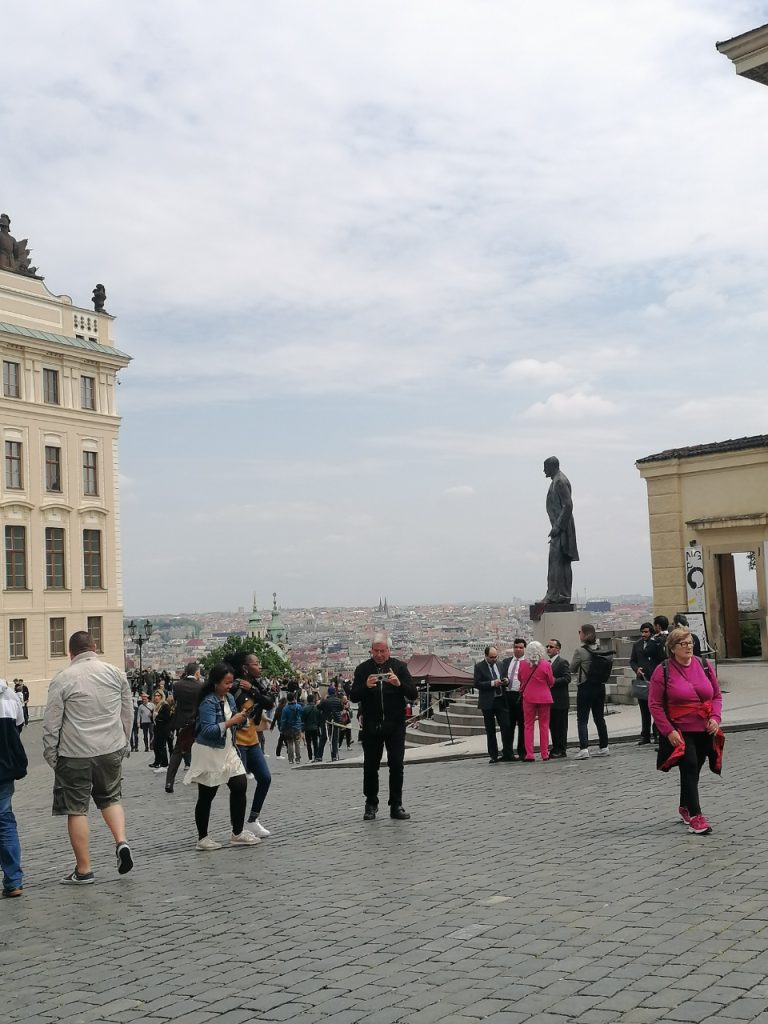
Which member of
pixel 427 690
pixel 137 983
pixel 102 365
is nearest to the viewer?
pixel 137 983

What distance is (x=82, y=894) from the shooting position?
897 centimetres

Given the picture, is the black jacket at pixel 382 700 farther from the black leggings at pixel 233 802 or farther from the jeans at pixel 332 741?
the jeans at pixel 332 741

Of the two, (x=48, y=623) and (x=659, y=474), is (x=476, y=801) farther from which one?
(x=48, y=623)

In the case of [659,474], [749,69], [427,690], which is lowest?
[427,690]

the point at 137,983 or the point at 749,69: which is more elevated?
the point at 749,69

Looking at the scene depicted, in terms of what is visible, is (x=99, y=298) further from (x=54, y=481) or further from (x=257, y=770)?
(x=257, y=770)

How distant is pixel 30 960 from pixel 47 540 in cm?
4738

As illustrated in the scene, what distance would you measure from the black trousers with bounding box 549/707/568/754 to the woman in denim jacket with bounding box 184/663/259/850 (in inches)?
297

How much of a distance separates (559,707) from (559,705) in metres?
0.03

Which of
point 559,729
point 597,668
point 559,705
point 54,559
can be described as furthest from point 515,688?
point 54,559

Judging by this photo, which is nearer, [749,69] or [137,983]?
[137,983]

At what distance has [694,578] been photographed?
2870 cm

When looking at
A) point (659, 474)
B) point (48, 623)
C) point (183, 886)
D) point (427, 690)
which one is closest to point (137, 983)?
point (183, 886)

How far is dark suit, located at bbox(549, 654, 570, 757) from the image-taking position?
1753 centimetres
